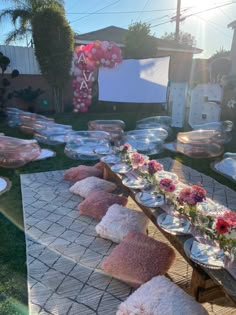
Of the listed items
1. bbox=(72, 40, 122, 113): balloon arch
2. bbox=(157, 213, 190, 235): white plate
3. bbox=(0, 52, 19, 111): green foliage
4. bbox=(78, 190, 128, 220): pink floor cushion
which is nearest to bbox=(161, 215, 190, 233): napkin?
bbox=(157, 213, 190, 235): white plate

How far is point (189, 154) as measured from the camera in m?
4.86

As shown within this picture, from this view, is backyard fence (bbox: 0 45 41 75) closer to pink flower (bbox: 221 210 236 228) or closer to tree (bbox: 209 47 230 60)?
pink flower (bbox: 221 210 236 228)

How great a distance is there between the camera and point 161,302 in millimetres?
1439

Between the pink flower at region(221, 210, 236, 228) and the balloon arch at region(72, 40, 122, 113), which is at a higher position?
the balloon arch at region(72, 40, 122, 113)

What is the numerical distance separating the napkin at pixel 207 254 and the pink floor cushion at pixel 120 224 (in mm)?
797

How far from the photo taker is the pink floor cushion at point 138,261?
1805 millimetres

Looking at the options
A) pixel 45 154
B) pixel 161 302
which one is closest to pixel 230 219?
pixel 161 302

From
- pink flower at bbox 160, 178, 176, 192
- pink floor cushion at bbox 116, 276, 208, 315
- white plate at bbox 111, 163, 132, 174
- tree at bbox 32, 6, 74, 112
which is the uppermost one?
tree at bbox 32, 6, 74, 112

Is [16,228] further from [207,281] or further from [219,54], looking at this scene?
[219,54]

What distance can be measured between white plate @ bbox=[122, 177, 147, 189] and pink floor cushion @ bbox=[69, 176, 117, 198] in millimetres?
Answer: 629

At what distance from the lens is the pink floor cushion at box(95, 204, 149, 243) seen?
2.28 m

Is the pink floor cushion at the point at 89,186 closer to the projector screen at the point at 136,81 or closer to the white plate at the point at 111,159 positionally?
the white plate at the point at 111,159

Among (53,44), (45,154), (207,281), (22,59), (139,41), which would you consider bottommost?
(45,154)

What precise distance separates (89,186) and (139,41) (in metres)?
7.28
